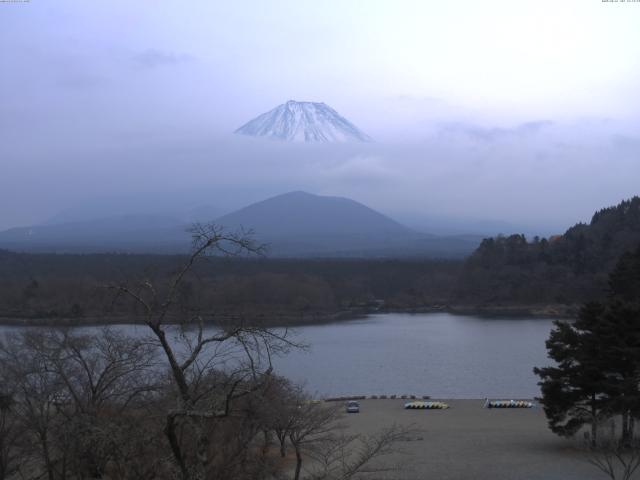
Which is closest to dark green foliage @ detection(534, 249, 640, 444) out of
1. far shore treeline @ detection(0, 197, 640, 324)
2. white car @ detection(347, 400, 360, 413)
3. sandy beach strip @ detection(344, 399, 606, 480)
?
sandy beach strip @ detection(344, 399, 606, 480)

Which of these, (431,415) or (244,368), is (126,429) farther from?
(431,415)

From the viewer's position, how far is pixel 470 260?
149 ft

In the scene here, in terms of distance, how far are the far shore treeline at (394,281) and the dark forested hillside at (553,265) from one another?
0.18 ft

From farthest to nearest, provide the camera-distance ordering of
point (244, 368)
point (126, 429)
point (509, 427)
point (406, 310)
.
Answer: point (406, 310) < point (509, 427) < point (126, 429) < point (244, 368)

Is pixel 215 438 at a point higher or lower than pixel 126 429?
lower

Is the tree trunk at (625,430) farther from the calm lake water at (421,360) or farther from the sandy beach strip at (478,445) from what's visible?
the calm lake water at (421,360)

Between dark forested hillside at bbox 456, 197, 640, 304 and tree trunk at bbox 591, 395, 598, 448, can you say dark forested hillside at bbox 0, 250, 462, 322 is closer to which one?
dark forested hillside at bbox 456, 197, 640, 304

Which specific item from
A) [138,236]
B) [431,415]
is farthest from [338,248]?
[431,415]

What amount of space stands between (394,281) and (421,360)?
2609 cm

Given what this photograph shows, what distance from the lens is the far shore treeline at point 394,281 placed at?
3447 centimetres

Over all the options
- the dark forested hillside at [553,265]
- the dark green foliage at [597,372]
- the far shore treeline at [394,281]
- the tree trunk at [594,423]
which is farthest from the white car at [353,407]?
the dark forested hillside at [553,265]

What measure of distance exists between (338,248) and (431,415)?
263 feet

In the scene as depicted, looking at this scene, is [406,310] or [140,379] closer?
[140,379]

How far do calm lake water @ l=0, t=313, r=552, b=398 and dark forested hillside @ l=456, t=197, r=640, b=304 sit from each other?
8.75 m
